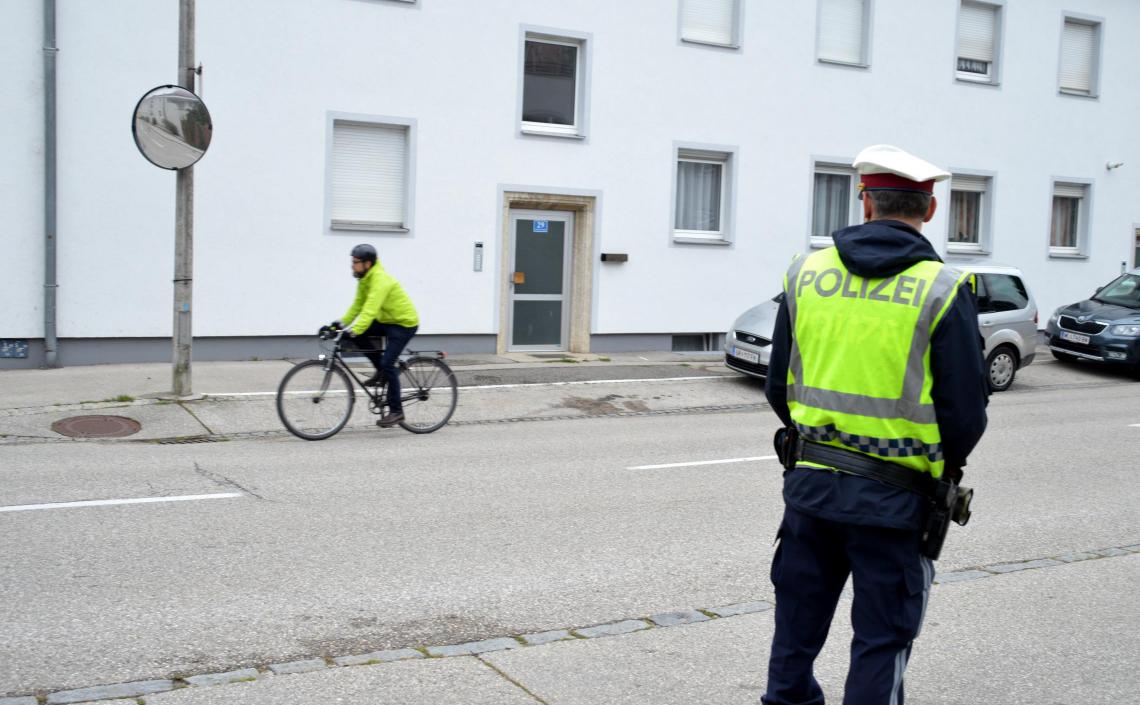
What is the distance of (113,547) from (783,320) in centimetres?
460

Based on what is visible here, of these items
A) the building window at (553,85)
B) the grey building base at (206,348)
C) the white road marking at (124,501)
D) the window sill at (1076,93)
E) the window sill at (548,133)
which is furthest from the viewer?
the window sill at (1076,93)

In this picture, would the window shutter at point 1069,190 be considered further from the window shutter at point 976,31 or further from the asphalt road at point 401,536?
the asphalt road at point 401,536

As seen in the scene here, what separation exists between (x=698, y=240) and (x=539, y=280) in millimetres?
2774

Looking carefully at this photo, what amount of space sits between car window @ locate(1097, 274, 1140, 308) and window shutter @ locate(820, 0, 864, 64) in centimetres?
574

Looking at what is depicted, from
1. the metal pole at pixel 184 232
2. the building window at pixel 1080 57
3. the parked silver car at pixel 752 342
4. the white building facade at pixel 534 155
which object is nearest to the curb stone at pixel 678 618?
the metal pole at pixel 184 232

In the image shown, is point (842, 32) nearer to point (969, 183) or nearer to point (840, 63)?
point (840, 63)

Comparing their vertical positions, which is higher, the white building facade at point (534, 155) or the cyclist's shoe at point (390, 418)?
the white building facade at point (534, 155)

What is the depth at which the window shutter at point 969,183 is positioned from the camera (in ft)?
74.7

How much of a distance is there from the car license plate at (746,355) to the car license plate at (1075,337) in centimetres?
643

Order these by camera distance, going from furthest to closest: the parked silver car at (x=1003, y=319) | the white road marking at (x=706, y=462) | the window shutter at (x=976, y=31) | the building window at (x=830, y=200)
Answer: the window shutter at (x=976, y=31) < the building window at (x=830, y=200) < the parked silver car at (x=1003, y=319) < the white road marking at (x=706, y=462)

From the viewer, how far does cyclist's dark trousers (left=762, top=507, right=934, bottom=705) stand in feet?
11.1

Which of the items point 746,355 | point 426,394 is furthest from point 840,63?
point 426,394

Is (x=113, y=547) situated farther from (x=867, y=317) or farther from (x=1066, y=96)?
(x=1066, y=96)

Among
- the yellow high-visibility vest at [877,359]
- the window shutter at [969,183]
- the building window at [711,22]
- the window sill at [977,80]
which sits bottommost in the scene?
the yellow high-visibility vest at [877,359]
